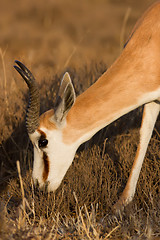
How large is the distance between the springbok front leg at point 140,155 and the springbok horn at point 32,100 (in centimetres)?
122

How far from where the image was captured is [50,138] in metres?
4.29

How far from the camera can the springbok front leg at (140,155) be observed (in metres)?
4.55

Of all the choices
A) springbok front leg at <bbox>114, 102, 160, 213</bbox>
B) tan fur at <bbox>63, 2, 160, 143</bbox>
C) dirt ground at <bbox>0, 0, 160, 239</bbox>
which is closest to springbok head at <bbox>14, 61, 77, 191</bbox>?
tan fur at <bbox>63, 2, 160, 143</bbox>

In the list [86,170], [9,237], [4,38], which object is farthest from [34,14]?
[9,237]

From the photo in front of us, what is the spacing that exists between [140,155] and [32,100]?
146 centimetres

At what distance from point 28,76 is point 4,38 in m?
12.5

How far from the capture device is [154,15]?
443 centimetres

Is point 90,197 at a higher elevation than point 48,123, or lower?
lower

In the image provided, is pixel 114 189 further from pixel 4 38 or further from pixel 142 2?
pixel 142 2

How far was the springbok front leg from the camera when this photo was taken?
4.55 metres

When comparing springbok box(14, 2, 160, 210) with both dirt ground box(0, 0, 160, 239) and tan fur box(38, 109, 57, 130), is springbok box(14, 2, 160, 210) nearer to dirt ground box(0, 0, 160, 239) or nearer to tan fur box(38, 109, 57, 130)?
tan fur box(38, 109, 57, 130)

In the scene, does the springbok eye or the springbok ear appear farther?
the springbok eye

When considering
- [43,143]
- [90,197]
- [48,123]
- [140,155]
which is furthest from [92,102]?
[90,197]

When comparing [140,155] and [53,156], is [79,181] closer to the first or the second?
[53,156]
